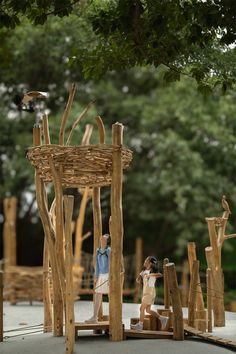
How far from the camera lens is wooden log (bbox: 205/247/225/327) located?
11.2m

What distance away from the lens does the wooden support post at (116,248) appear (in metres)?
9.06

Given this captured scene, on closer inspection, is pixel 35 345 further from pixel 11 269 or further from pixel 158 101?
pixel 158 101

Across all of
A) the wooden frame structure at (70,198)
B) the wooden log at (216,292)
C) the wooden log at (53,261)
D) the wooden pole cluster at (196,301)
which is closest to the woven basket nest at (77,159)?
the wooden frame structure at (70,198)

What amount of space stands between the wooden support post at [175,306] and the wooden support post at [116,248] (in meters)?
0.57

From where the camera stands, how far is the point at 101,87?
2134cm

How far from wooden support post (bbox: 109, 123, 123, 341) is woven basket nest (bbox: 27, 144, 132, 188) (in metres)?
0.12

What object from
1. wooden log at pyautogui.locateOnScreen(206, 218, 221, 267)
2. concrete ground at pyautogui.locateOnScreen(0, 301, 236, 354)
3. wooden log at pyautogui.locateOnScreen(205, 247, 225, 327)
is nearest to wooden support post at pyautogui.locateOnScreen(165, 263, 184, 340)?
concrete ground at pyautogui.locateOnScreen(0, 301, 236, 354)

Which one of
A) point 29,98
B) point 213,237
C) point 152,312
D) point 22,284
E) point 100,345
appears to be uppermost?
point 29,98

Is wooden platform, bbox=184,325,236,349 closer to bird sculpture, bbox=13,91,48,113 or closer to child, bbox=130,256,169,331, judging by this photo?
child, bbox=130,256,169,331

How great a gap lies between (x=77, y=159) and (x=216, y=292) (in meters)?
3.31

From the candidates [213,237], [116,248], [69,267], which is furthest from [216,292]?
[69,267]

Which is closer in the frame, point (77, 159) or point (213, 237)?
point (77, 159)

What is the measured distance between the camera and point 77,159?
30.1 ft

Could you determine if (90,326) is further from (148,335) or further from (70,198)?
(70,198)
